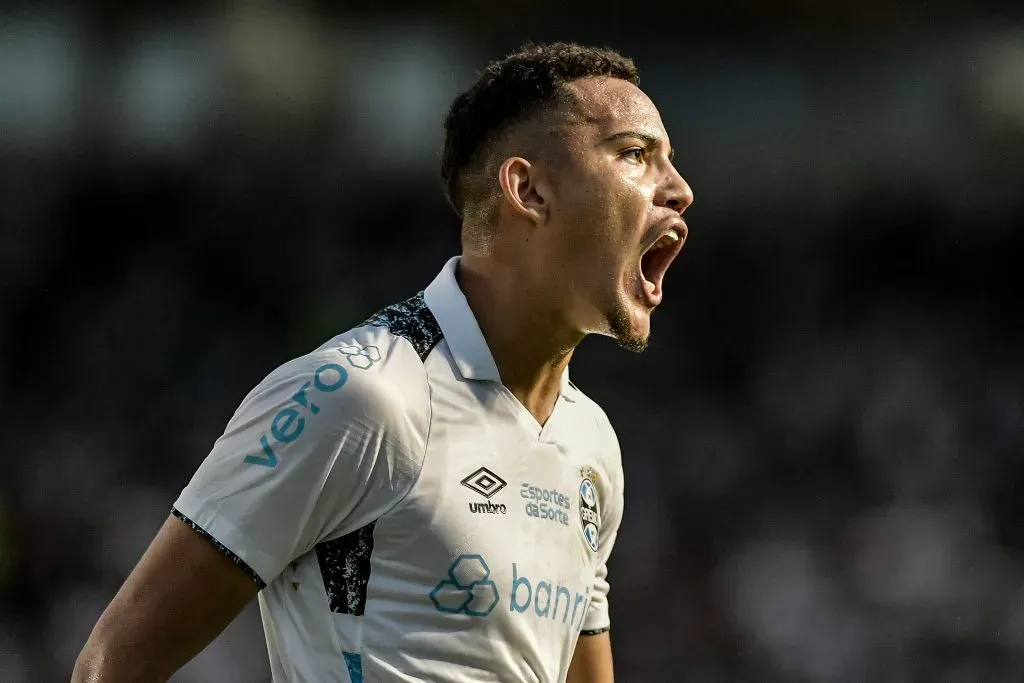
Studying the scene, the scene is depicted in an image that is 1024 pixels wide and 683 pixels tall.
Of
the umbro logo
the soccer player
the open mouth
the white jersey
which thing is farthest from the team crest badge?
the open mouth

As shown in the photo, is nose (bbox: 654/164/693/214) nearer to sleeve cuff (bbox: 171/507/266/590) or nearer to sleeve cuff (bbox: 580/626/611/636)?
sleeve cuff (bbox: 580/626/611/636)

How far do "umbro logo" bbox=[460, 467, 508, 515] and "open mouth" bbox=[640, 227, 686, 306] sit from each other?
0.52 m

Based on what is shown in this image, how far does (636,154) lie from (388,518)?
91 centimetres

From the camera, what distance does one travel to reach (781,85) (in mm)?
6691

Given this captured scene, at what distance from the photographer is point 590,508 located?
230cm

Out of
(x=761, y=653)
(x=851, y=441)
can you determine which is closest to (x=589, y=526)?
(x=761, y=653)

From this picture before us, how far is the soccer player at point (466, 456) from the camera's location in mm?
1818

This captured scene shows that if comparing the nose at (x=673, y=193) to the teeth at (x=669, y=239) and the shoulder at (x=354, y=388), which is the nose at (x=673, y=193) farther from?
the shoulder at (x=354, y=388)

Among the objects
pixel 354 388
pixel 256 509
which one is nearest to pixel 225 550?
pixel 256 509

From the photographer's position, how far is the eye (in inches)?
89.8

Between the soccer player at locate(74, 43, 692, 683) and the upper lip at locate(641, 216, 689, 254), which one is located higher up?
the upper lip at locate(641, 216, 689, 254)

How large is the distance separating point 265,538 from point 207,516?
0.10 m

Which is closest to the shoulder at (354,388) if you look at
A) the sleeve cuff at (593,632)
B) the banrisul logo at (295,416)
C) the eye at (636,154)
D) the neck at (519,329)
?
the banrisul logo at (295,416)

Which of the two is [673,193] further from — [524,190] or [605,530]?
[605,530]
